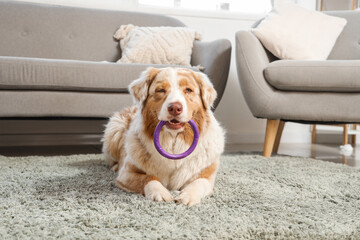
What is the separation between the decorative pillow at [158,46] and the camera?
10.2ft

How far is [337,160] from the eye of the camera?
2801 mm

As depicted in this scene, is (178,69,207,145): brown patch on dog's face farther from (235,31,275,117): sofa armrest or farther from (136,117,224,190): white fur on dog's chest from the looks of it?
(235,31,275,117): sofa armrest

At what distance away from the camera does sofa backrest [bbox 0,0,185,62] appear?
3180 millimetres

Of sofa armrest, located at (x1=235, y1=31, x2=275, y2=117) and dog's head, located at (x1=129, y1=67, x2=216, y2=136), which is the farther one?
sofa armrest, located at (x1=235, y1=31, x2=275, y2=117)

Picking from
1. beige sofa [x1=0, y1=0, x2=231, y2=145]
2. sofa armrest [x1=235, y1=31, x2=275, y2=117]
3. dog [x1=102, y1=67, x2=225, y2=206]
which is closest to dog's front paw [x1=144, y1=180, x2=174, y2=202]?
dog [x1=102, y1=67, x2=225, y2=206]

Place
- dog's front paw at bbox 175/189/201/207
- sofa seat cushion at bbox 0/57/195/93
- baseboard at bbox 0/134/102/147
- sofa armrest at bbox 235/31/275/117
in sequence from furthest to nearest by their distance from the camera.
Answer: baseboard at bbox 0/134/102/147 < sofa armrest at bbox 235/31/275/117 < sofa seat cushion at bbox 0/57/195/93 < dog's front paw at bbox 175/189/201/207

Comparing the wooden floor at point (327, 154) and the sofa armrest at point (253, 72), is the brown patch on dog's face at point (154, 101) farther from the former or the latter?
the wooden floor at point (327, 154)

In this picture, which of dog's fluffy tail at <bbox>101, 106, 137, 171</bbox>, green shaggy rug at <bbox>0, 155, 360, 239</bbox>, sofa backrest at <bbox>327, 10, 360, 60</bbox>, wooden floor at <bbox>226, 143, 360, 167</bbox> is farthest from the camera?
sofa backrest at <bbox>327, 10, 360, 60</bbox>

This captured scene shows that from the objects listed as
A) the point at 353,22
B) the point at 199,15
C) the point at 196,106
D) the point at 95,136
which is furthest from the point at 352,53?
the point at 95,136

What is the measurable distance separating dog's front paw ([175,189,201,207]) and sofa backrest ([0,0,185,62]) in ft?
7.44

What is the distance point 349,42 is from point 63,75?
101 inches

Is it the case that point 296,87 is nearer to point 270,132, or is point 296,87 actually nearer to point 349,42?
point 270,132

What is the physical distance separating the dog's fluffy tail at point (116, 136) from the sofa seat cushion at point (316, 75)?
1058 mm

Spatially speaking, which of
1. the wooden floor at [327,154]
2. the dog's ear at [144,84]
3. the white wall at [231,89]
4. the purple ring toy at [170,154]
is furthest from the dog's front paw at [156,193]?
the white wall at [231,89]
